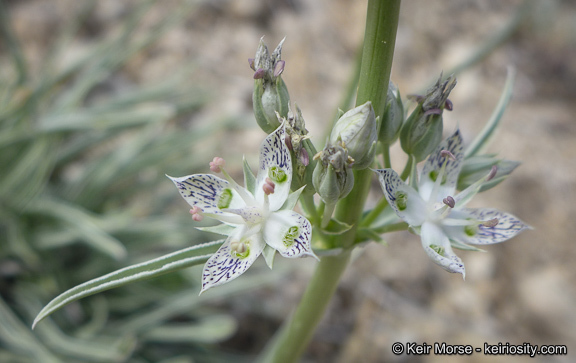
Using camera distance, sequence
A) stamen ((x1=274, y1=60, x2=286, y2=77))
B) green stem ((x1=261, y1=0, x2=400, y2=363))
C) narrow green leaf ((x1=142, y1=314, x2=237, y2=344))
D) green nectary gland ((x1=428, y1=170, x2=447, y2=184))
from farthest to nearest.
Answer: narrow green leaf ((x1=142, y1=314, x2=237, y2=344))
green nectary gland ((x1=428, y1=170, x2=447, y2=184))
stamen ((x1=274, y1=60, x2=286, y2=77))
green stem ((x1=261, y1=0, x2=400, y2=363))

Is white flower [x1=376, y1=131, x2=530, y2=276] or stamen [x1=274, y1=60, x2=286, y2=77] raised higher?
stamen [x1=274, y1=60, x2=286, y2=77]

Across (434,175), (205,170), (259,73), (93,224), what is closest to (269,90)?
(259,73)

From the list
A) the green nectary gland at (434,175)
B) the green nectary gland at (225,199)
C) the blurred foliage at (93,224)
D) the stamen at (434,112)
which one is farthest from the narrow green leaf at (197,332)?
the stamen at (434,112)

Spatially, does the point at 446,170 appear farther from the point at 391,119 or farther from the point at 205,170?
the point at 205,170

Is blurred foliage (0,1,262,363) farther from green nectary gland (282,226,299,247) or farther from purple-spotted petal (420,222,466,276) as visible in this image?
purple-spotted petal (420,222,466,276)

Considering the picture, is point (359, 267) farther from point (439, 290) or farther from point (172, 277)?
point (172, 277)

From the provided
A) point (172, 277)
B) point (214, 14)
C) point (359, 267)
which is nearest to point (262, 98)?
point (172, 277)

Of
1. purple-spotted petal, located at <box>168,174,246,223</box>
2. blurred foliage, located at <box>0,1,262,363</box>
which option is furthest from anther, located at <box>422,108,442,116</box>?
blurred foliage, located at <box>0,1,262,363</box>
